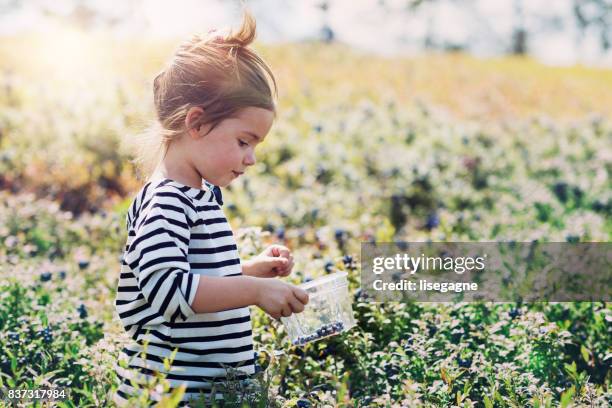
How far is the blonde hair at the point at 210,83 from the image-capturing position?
8.34 ft

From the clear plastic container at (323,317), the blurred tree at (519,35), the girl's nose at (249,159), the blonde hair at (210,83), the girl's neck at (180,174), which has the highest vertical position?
the blurred tree at (519,35)

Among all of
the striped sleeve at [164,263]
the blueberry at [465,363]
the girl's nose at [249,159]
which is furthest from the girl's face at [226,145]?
the blueberry at [465,363]

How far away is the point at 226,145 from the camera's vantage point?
2.53 metres

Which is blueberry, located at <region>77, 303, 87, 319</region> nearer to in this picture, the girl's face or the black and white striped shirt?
the black and white striped shirt

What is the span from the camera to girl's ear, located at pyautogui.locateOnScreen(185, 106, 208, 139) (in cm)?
251

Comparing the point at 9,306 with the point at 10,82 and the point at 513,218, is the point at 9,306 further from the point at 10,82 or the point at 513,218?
the point at 10,82

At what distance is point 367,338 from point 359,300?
11.7 inches

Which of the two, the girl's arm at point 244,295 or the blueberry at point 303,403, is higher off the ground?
the girl's arm at point 244,295

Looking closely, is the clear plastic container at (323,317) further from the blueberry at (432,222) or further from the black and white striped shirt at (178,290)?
the blueberry at (432,222)

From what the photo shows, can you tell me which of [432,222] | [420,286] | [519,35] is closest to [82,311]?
[420,286]

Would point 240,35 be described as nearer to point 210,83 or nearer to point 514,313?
point 210,83

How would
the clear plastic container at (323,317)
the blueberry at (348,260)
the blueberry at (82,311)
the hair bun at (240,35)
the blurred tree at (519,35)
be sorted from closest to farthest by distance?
the hair bun at (240,35) → the clear plastic container at (323,317) → the blueberry at (82,311) → the blueberry at (348,260) → the blurred tree at (519,35)

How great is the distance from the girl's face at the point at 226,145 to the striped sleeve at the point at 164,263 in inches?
Result: 9.1

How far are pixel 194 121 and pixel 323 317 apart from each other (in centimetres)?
85
